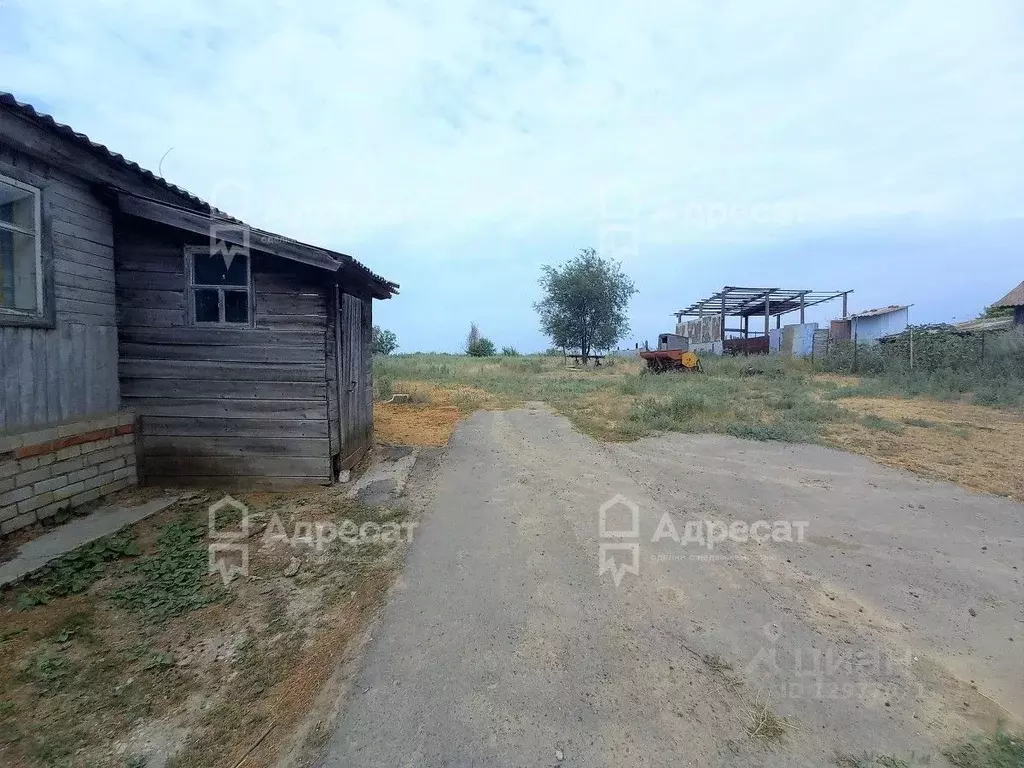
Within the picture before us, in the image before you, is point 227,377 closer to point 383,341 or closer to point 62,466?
point 62,466

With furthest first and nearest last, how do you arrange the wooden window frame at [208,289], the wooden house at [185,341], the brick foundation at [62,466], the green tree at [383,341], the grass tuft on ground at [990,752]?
the green tree at [383,341] < the wooden window frame at [208,289] < the wooden house at [185,341] < the brick foundation at [62,466] < the grass tuft on ground at [990,752]

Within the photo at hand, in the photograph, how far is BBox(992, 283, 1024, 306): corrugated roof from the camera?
16.9 m

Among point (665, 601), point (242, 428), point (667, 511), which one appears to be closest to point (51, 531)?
point (242, 428)

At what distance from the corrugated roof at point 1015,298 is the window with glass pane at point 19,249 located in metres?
24.9

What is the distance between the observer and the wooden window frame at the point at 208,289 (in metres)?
5.71

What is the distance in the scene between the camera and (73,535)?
4.33 m

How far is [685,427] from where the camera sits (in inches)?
370

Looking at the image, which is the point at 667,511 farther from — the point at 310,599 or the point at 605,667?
the point at 310,599

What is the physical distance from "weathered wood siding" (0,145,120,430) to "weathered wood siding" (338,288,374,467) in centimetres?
249

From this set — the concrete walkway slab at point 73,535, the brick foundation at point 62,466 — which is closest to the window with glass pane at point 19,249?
the brick foundation at point 62,466

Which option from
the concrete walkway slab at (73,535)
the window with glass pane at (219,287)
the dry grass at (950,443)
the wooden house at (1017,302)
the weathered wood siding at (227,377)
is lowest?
the concrete walkway slab at (73,535)

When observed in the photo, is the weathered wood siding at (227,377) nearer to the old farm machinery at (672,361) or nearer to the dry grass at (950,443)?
the dry grass at (950,443)

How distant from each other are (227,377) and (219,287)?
3.48 feet

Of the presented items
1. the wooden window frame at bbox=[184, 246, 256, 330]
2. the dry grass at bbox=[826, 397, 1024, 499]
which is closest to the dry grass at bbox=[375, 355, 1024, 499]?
the dry grass at bbox=[826, 397, 1024, 499]
